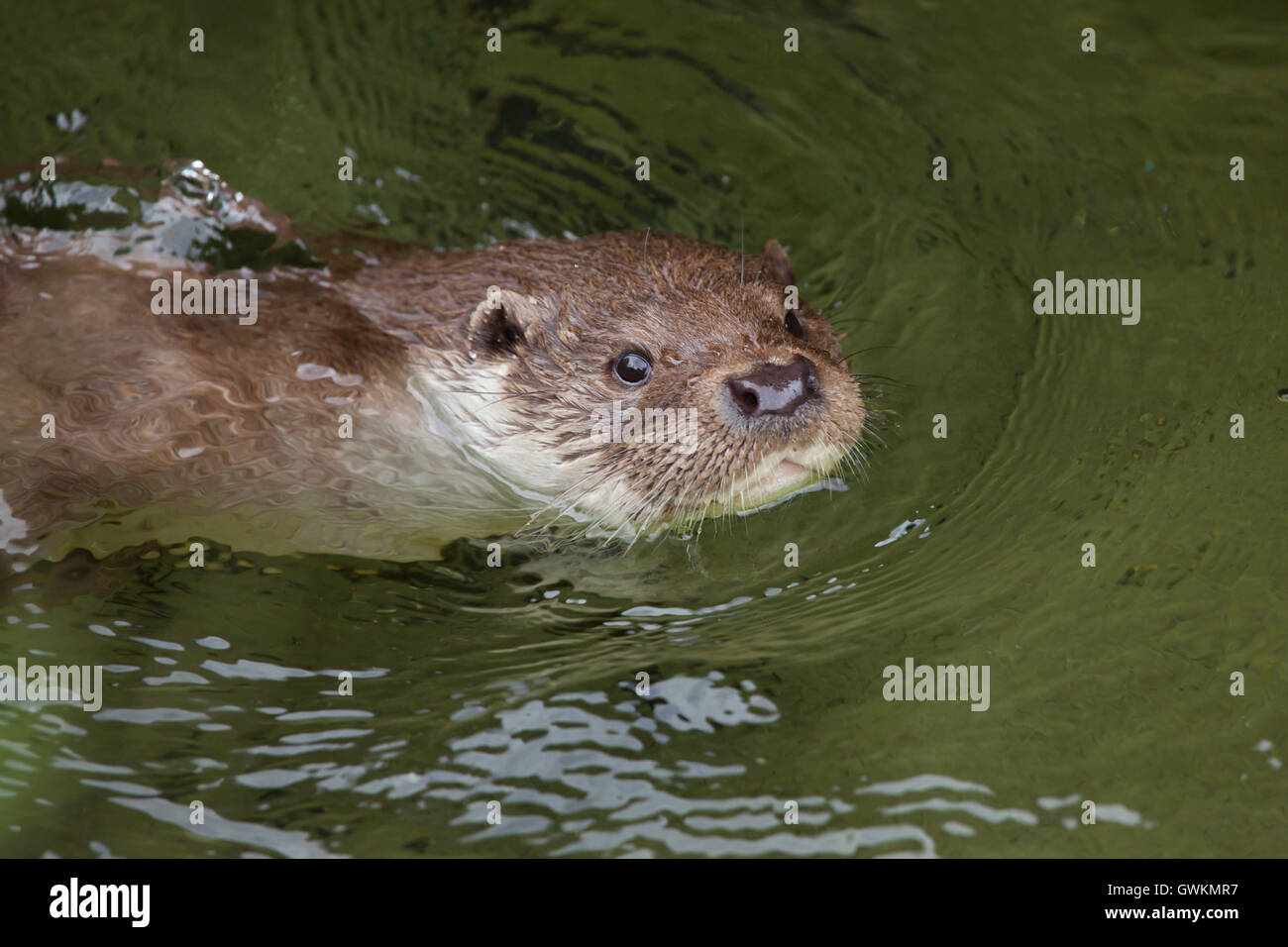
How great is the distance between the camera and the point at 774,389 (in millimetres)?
3539

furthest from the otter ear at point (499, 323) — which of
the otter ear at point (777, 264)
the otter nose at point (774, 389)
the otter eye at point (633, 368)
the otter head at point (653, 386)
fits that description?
the otter ear at point (777, 264)

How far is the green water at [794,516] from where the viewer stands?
11.4 ft

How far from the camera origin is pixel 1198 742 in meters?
3.57

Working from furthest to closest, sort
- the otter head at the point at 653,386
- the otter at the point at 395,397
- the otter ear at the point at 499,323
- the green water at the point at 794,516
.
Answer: the otter ear at the point at 499,323
the otter at the point at 395,397
the otter head at the point at 653,386
the green water at the point at 794,516

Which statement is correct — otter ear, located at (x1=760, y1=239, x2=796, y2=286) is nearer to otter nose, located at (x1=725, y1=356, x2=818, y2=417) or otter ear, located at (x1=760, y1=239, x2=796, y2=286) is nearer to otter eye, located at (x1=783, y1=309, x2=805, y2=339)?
otter eye, located at (x1=783, y1=309, x2=805, y2=339)

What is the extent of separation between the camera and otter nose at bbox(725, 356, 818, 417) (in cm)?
354

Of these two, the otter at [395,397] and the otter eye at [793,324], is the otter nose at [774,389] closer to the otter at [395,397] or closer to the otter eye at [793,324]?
the otter at [395,397]

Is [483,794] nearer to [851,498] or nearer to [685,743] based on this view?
[685,743]

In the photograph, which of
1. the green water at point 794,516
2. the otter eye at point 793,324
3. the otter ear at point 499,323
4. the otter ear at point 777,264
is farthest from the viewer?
the otter ear at point 777,264

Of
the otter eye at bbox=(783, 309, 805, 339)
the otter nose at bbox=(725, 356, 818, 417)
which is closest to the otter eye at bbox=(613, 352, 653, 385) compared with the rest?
the otter nose at bbox=(725, 356, 818, 417)

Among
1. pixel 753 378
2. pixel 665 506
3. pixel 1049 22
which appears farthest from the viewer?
pixel 1049 22

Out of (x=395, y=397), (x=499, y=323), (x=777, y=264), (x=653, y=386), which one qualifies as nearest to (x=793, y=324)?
(x=777, y=264)
